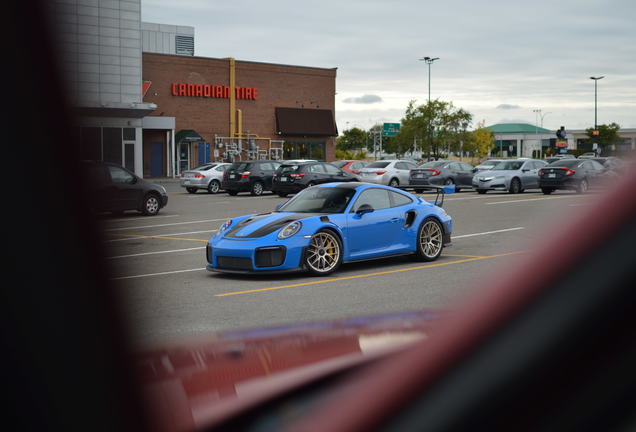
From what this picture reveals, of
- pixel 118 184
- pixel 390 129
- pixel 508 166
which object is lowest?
pixel 118 184

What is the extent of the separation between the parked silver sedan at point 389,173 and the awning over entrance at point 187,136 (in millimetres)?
21928

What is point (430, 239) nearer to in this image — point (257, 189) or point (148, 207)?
point (148, 207)

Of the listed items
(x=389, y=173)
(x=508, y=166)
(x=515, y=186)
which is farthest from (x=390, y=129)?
(x=515, y=186)

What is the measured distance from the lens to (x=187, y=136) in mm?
52719

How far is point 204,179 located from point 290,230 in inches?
957

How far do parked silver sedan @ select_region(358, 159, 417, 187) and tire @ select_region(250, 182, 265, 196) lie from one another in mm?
4920

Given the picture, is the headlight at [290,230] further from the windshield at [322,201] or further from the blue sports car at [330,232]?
the windshield at [322,201]

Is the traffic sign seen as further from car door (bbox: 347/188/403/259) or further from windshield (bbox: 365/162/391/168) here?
car door (bbox: 347/188/403/259)

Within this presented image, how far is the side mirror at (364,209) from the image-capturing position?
10.8m

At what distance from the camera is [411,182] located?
33188 mm

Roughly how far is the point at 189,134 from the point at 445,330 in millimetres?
53859

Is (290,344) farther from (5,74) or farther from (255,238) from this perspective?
(255,238)

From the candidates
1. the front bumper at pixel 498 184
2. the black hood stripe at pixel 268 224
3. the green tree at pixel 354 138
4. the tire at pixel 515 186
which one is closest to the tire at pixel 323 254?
the black hood stripe at pixel 268 224

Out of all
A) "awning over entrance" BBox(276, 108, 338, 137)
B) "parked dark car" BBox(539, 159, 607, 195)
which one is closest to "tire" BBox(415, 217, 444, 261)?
"parked dark car" BBox(539, 159, 607, 195)
